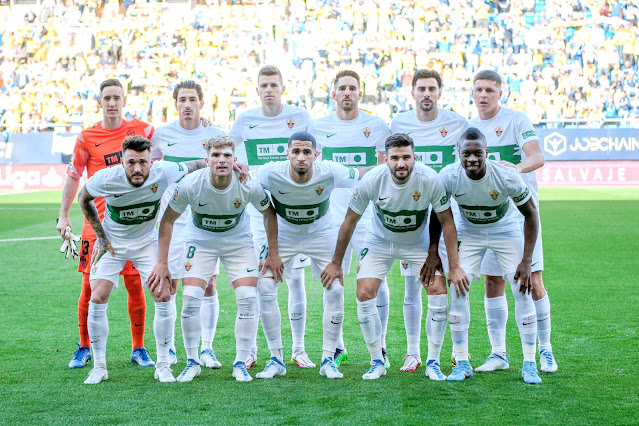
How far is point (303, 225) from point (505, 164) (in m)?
1.56

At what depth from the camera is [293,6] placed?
30438mm

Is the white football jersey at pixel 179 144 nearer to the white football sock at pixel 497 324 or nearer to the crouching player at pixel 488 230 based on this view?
the crouching player at pixel 488 230

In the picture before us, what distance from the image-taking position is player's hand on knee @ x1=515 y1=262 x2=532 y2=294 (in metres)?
5.79

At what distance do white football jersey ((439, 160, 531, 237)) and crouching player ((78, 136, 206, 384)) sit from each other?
80.2 inches

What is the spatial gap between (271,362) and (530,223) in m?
2.11

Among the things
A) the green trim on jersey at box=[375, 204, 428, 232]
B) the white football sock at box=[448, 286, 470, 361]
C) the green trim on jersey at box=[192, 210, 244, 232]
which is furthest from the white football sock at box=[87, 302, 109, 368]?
the white football sock at box=[448, 286, 470, 361]

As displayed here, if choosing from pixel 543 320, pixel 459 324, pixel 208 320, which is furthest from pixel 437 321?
pixel 208 320

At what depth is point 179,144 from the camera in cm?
678

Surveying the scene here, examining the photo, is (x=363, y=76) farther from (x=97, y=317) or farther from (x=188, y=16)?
(x=97, y=317)

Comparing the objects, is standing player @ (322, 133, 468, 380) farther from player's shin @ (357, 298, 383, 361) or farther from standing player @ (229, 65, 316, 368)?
standing player @ (229, 65, 316, 368)

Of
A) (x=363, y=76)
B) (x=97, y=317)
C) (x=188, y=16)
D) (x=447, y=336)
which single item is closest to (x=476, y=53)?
(x=363, y=76)

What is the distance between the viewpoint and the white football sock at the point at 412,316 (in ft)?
20.3

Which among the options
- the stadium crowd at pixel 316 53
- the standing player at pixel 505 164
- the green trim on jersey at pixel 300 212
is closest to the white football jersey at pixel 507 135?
the standing player at pixel 505 164

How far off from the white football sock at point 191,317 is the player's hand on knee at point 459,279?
1799mm
